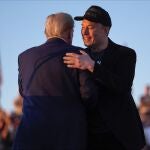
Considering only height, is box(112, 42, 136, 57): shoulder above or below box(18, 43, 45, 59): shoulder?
below

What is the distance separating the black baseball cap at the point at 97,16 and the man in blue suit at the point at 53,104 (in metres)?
0.47

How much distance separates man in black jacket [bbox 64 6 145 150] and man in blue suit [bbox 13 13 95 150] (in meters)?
0.10

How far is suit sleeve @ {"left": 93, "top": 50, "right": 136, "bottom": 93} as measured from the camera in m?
5.87

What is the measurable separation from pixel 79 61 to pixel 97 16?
0.65m

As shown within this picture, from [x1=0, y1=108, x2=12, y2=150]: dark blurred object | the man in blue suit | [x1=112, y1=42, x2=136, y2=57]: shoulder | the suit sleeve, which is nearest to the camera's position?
the man in blue suit

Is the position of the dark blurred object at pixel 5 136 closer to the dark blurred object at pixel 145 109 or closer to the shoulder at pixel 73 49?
the dark blurred object at pixel 145 109

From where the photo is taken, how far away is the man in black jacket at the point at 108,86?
232 inches

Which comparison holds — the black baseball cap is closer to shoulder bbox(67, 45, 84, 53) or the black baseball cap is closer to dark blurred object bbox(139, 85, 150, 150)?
shoulder bbox(67, 45, 84, 53)

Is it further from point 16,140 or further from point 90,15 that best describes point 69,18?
point 16,140

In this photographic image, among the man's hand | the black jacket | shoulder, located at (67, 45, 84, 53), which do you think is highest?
shoulder, located at (67, 45, 84, 53)

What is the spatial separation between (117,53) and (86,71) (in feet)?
1.55

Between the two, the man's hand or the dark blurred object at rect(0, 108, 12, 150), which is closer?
the man's hand

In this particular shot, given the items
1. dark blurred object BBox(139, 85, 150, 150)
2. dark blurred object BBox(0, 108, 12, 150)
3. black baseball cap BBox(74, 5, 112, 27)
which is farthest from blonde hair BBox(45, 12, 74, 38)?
dark blurred object BBox(0, 108, 12, 150)

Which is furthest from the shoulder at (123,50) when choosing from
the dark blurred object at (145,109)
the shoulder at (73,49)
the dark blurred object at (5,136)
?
the dark blurred object at (5,136)
